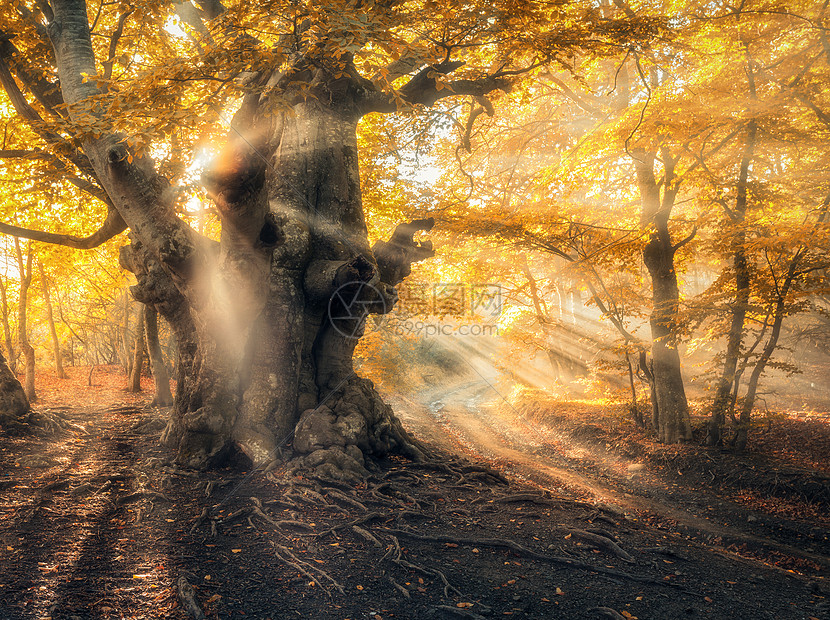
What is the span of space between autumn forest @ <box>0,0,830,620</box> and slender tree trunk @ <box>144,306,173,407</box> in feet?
0.35

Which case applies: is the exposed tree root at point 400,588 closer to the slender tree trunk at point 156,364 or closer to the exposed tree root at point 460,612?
the exposed tree root at point 460,612

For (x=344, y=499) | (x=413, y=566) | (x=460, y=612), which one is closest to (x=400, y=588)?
(x=413, y=566)

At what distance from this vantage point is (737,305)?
7.88 meters

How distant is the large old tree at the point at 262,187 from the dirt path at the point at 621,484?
401 centimetres

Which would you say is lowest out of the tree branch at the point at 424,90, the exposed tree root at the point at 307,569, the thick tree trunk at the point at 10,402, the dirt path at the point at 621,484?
the dirt path at the point at 621,484

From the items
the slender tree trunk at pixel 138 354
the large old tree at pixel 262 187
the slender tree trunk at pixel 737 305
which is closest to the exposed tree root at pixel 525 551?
the large old tree at pixel 262 187

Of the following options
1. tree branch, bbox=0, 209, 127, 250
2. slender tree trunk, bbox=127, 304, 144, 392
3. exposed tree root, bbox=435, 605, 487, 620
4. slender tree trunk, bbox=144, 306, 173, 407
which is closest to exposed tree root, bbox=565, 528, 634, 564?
exposed tree root, bbox=435, 605, 487, 620

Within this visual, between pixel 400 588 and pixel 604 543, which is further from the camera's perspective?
pixel 604 543

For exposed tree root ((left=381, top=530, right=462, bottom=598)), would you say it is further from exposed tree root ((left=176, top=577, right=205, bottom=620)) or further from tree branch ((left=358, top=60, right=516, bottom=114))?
tree branch ((left=358, top=60, right=516, bottom=114))

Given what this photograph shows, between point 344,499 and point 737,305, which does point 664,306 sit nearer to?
point 737,305

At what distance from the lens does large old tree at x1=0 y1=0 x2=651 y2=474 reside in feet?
14.6

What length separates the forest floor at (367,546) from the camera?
315 cm

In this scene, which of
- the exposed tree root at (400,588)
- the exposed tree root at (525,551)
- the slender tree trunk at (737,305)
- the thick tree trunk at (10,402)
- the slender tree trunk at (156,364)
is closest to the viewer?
the exposed tree root at (400,588)

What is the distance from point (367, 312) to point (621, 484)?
634 cm
